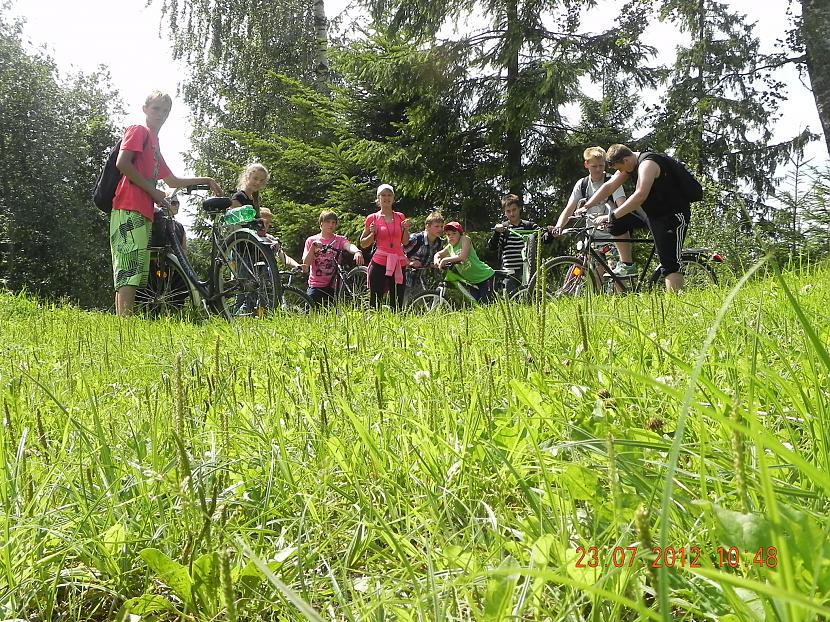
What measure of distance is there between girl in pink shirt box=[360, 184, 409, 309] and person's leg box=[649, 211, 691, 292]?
3.05m

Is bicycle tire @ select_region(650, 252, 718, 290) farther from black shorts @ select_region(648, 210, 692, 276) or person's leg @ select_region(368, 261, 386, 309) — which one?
person's leg @ select_region(368, 261, 386, 309)

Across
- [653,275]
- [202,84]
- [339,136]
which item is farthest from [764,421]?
[202,84]

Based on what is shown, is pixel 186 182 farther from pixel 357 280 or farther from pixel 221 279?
pixel 357 280

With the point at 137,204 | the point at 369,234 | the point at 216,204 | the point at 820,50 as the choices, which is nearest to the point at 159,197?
the point at 137,204

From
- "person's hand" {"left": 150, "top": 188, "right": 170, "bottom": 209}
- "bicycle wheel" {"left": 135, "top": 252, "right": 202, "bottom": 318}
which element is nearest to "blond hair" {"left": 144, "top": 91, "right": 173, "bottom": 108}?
"person's hand" {"left": 150, "top": 188, "right": 170, "bottom": 209}

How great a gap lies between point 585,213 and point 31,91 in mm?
25210

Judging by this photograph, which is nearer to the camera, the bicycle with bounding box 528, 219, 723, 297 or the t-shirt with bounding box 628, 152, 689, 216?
the t-shirt with bounding box 628, 152, 689, 216

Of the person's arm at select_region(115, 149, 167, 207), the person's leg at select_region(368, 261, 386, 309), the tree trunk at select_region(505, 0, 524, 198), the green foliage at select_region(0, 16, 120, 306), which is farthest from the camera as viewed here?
the green foliage at select_region(0, 16, 120, 306)

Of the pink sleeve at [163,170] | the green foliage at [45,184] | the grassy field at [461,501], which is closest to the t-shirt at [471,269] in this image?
the pink sleeve at [163,170]

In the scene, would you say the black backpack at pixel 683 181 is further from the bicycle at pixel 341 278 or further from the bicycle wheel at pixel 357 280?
the bicycle wheel at pixel 357 280

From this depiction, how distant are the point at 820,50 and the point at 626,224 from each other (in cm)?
781

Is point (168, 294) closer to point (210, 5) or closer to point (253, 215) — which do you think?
point (253, 215)

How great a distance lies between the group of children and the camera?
5891 mm

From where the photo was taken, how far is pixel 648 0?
13938 mm
